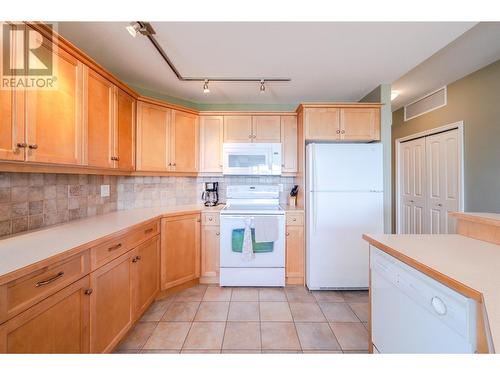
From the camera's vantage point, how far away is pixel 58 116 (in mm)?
1391

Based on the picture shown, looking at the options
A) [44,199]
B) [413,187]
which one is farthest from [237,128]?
[413,187]

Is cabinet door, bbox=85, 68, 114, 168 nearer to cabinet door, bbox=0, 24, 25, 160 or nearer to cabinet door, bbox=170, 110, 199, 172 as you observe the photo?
cabinet door, bbox=0, 24, 25, 160

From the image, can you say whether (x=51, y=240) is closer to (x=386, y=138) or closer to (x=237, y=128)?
(x=237, y=128)

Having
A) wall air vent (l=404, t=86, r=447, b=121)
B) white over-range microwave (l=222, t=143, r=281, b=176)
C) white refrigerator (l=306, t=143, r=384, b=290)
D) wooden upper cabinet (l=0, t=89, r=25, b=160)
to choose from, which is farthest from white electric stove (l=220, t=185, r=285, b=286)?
wall air vent (l=404, t=86, r=447, b=121)

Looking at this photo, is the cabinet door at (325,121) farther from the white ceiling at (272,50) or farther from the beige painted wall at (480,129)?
the beige painted wall at (480,129)

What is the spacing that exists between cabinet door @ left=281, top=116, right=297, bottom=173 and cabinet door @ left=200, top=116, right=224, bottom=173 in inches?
32.3

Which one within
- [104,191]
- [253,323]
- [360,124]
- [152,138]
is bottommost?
[253,323]

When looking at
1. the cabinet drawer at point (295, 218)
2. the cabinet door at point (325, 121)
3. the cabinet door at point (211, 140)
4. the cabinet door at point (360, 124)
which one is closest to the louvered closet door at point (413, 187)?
the cabinet door at point (360, 124)

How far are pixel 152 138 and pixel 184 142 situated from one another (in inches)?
14.8

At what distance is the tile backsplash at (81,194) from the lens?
137 cm

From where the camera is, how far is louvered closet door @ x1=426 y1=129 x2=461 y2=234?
2748 mm

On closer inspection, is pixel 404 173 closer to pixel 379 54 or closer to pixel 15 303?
pixel 379 54

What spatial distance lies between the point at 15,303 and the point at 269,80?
2511mm
